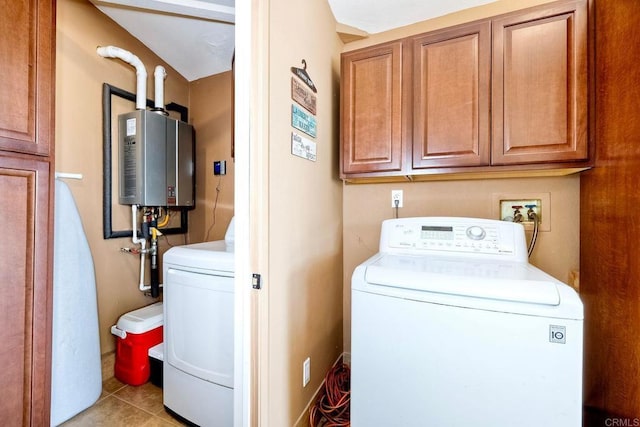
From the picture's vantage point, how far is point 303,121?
133 cm

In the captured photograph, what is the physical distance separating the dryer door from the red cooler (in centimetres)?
41

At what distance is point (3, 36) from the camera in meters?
0.95

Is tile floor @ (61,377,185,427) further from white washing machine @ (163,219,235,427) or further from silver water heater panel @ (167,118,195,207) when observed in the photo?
silver water heater panel @ (167,118,195,207)

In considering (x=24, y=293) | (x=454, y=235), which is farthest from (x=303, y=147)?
(x=24, y=293)

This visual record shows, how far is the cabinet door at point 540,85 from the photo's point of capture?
1176 millimetres

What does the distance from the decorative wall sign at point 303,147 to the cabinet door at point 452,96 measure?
0.56 metres

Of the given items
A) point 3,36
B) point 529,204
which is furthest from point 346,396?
point 3,36

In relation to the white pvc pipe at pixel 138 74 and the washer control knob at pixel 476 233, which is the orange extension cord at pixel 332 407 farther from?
the white pvc pipe at pixel 138 74

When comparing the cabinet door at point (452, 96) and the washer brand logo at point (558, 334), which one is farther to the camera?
the cabinet door at point (452, 96)

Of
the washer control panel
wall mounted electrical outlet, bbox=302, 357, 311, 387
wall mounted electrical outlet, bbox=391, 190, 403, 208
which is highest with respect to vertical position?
wall mounted electrical outlet, bbox=391, 190, 403, 208

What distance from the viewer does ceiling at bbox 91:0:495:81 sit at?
1.61 m

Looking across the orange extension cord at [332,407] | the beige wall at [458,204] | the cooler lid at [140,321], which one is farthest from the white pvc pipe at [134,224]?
the orange extension cord at [332,407]

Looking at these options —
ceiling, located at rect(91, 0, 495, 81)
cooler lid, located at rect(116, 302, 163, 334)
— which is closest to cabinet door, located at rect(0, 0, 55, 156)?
ceiling, located at rect(91, 0, 495, 81)

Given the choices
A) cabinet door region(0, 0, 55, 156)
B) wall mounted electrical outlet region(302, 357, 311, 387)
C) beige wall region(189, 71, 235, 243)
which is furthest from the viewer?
beige wall region(189, 71, 235, 243)
